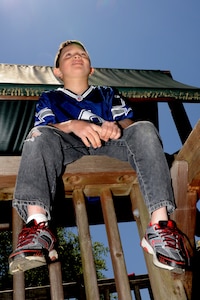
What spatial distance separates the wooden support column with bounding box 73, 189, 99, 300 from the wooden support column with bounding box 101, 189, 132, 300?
0.14 metres

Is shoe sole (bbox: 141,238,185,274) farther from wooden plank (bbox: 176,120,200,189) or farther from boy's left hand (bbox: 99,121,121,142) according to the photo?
boy's left hand (bbox: 99,121,121,142)

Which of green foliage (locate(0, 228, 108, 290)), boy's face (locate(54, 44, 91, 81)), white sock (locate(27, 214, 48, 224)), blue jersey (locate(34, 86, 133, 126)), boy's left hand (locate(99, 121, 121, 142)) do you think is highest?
green foliage (locate(0, 228, 108, 290))

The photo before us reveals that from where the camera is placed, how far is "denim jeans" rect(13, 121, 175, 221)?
1.55m

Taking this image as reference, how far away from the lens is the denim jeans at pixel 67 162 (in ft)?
5.07

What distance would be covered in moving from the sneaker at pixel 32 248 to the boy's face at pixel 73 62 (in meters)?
1.47

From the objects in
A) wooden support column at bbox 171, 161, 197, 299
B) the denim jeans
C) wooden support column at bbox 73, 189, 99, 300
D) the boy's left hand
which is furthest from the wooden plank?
wooden support column at bbox 73, 189, 99, 300

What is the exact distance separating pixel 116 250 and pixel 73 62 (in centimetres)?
157

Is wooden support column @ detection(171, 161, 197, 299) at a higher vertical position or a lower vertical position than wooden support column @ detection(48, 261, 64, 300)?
higher

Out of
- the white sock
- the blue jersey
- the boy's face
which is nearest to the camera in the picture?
the white sock

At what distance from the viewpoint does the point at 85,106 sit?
2.38 metres

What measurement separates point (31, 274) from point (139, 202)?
20.0 metres

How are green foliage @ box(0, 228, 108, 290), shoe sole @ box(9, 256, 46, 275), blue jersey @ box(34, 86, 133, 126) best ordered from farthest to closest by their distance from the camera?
green foliage @ box(0, 228, 108, 290) < blue jersey @ box(34, 86, 133, 126) < shoe sole @ box(9, 256, 46, 275)

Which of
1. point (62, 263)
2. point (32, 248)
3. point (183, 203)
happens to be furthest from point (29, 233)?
point (62, 263)

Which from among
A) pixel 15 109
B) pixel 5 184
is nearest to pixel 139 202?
pixel 5 184
